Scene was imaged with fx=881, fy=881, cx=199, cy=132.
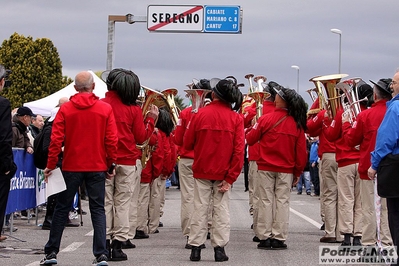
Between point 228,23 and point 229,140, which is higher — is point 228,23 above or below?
above

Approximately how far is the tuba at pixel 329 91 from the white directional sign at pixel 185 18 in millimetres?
11460

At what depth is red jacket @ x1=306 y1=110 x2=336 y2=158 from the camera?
12.7 metres

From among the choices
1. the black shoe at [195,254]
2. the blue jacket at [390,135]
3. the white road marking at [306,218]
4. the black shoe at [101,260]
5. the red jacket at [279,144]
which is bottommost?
the white road marking at [306,218]

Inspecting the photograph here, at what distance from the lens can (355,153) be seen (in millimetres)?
12266

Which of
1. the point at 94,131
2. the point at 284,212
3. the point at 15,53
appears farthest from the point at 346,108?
the point at 15,53

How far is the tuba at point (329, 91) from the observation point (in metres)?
11.9

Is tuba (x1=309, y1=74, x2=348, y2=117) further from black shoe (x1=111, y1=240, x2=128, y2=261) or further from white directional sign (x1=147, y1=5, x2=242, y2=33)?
white directional sign (x1=147, y1=5, x2=242, y2=33)

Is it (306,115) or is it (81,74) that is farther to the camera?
(306,115)

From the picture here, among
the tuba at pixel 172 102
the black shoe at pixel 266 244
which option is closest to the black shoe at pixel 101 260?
the black shoe at pixel 266 244

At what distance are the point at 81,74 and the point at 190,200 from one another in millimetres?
3677

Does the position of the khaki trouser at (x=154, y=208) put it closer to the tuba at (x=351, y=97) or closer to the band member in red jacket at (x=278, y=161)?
the band member in red jacket at (x=278, y=161)

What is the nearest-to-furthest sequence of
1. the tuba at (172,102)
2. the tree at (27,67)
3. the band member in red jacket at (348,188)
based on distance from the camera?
1. the band member in red jacket at (348,188)
2. the tuba at (172,102)
3. the tree at (27,67)

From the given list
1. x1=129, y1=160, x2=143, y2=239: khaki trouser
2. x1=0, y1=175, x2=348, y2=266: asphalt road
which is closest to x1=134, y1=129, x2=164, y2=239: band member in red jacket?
x1=0, y1=175, x2=348, y2=266: asphalt road

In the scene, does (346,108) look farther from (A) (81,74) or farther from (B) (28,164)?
(B) (28,164)
